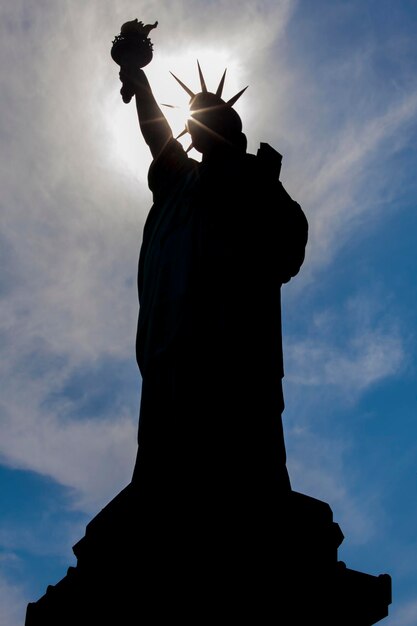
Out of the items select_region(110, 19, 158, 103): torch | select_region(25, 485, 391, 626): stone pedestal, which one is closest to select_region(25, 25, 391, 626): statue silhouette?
select_region(25, 485, 391, 626): stone pedestal

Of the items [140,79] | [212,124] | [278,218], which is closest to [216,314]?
[278,218]

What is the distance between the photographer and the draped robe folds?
16.6 ft

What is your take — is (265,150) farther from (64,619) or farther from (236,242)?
(64,619)

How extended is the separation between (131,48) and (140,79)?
15.1 inches

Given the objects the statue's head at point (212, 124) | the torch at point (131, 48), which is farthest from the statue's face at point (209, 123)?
the torch at point (131, 48)

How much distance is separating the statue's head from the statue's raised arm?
59 cm

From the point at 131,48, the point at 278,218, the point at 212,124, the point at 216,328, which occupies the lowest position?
the point at 216,328

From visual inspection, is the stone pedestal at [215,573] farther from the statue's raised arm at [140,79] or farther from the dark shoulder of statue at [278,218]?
the statue's raised arm at [140,79]

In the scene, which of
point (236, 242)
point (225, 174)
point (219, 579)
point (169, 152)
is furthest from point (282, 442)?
point (169, 152)

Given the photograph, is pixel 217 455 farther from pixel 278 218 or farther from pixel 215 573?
pixel 278 218

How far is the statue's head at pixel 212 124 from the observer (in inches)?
265

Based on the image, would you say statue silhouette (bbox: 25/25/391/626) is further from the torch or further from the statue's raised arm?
the torch

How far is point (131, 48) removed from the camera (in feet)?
25.5

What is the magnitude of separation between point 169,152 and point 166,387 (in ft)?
8.98
